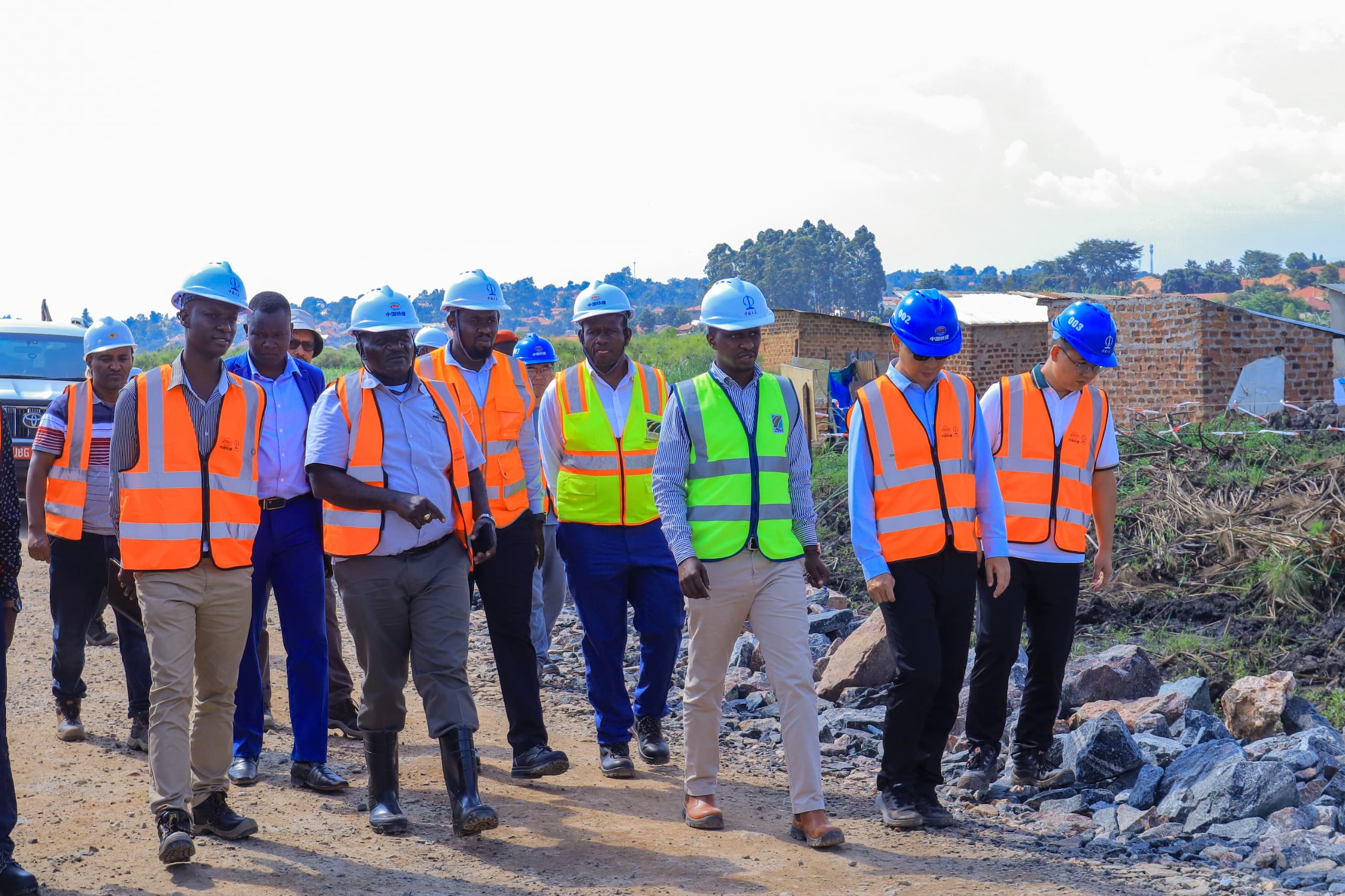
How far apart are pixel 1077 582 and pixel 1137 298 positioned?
12290mm

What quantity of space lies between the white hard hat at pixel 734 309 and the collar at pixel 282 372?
2005 mm

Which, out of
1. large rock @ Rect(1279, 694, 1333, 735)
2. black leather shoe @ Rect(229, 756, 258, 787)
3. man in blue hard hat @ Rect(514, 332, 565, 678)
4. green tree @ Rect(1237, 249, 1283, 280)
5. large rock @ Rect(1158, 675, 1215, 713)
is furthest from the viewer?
green tree @ Rect(1237, 249, 1283, 280)

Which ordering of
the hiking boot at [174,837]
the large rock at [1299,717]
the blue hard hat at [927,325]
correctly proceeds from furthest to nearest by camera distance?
1. the large rock at [1299,717]
2. the blue hard hat at [927,325]
3. the hiking boot at [174,837]

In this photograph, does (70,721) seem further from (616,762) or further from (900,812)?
(900,812)

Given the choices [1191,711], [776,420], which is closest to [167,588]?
[776,420]

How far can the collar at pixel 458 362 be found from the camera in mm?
5617

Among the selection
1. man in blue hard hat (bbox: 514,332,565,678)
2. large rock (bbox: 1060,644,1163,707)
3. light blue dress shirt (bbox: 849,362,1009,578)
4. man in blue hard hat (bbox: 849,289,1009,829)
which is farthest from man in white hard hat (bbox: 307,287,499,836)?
large rock (bbox: 1060,644,1163,707)

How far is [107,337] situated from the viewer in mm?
6086

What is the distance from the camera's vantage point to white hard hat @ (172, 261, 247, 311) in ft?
14.8

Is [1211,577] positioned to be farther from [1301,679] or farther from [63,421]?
[63,421]

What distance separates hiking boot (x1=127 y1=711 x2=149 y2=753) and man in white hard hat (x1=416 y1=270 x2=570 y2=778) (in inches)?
77.0

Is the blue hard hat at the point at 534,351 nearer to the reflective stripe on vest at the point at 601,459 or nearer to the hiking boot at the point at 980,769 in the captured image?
the reflective stripe on vest at the point at 601,459

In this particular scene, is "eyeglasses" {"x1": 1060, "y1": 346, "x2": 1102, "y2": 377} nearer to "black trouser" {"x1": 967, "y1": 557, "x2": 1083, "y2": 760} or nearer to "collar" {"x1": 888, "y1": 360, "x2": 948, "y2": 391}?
"collar" {"x1": 888, "y1": 360, "x2": 948, "y2": 391}

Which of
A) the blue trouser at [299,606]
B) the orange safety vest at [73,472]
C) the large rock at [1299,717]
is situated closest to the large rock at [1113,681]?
the large rock at [1299,717]
